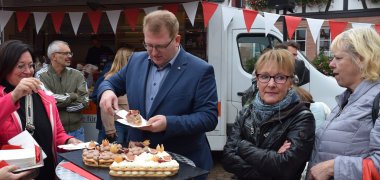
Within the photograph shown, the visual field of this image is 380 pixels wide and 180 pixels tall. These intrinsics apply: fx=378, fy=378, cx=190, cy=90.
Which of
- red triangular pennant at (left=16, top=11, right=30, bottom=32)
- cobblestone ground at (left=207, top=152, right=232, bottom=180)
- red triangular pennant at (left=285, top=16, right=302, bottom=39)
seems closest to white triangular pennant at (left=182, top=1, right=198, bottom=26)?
red triangular pennant at (left=285, top=16, right=302, bottom=39)

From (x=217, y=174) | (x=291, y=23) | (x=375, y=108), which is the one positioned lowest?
(x=217, y=174)

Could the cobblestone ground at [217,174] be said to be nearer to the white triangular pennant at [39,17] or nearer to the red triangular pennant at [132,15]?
the red triangular pennant at [132,15]

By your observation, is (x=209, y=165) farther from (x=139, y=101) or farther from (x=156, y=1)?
(x=156, y=1)

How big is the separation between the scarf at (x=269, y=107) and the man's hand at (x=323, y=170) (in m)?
0.35

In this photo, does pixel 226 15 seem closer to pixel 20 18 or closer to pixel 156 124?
pixel 20 18

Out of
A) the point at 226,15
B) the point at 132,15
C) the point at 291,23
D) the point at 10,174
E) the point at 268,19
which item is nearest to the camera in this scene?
the point at 10,174

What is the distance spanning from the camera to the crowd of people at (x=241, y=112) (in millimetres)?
1879

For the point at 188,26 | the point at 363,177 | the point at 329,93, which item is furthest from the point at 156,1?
the point at 363,177

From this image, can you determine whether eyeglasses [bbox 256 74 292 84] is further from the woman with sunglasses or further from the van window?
the van window

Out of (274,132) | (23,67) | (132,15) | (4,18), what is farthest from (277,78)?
(4,18)

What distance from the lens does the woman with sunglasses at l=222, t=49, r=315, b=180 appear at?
1.95 metres

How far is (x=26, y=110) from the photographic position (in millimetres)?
2355

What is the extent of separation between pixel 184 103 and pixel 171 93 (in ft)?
0.33

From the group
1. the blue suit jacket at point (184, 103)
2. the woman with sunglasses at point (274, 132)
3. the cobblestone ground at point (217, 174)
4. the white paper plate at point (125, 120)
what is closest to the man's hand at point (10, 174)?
the white paper plate at point (125, 120)
